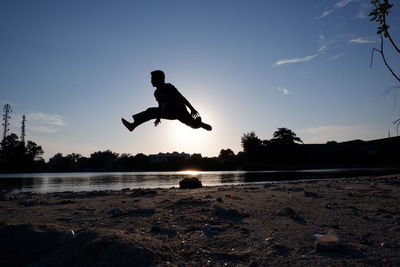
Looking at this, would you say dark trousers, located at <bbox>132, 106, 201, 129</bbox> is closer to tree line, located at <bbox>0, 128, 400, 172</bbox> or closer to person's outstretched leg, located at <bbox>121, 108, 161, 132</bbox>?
person's outstretched leg, located at <bbox>121, 108, 161, 132</bbox>

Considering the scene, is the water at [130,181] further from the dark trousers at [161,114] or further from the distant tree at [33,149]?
the distant tree at [33,149]

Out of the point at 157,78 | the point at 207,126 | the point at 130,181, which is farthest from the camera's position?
the point at 130,181

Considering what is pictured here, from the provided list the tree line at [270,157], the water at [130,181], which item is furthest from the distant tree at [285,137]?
the water at [130,181]

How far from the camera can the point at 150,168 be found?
126375mm

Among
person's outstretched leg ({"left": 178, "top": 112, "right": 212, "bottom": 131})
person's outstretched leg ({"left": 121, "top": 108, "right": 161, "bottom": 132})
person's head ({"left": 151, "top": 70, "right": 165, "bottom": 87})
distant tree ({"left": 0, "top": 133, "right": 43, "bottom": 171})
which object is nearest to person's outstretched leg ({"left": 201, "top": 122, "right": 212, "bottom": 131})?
person's outstretched leg ({"left": 178, "top": 112, "right": 212, "bottom": 131})

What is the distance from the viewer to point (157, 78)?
6395 mm

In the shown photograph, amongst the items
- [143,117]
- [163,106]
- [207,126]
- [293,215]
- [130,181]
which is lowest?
[130,181]

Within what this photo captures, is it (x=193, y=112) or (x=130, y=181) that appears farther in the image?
(x=130, y=181)

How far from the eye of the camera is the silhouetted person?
254 inches

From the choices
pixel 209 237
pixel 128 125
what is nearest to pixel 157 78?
pixel 128 125

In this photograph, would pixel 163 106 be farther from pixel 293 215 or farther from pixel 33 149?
pixel 33 149

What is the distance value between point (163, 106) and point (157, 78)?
61 centimetres

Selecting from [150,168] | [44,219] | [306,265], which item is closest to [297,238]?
[306,265]

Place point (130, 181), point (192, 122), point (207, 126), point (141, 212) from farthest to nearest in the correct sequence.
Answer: point (130, 181)
point (141, 212)
point (207, 126)
point (192, 122)
